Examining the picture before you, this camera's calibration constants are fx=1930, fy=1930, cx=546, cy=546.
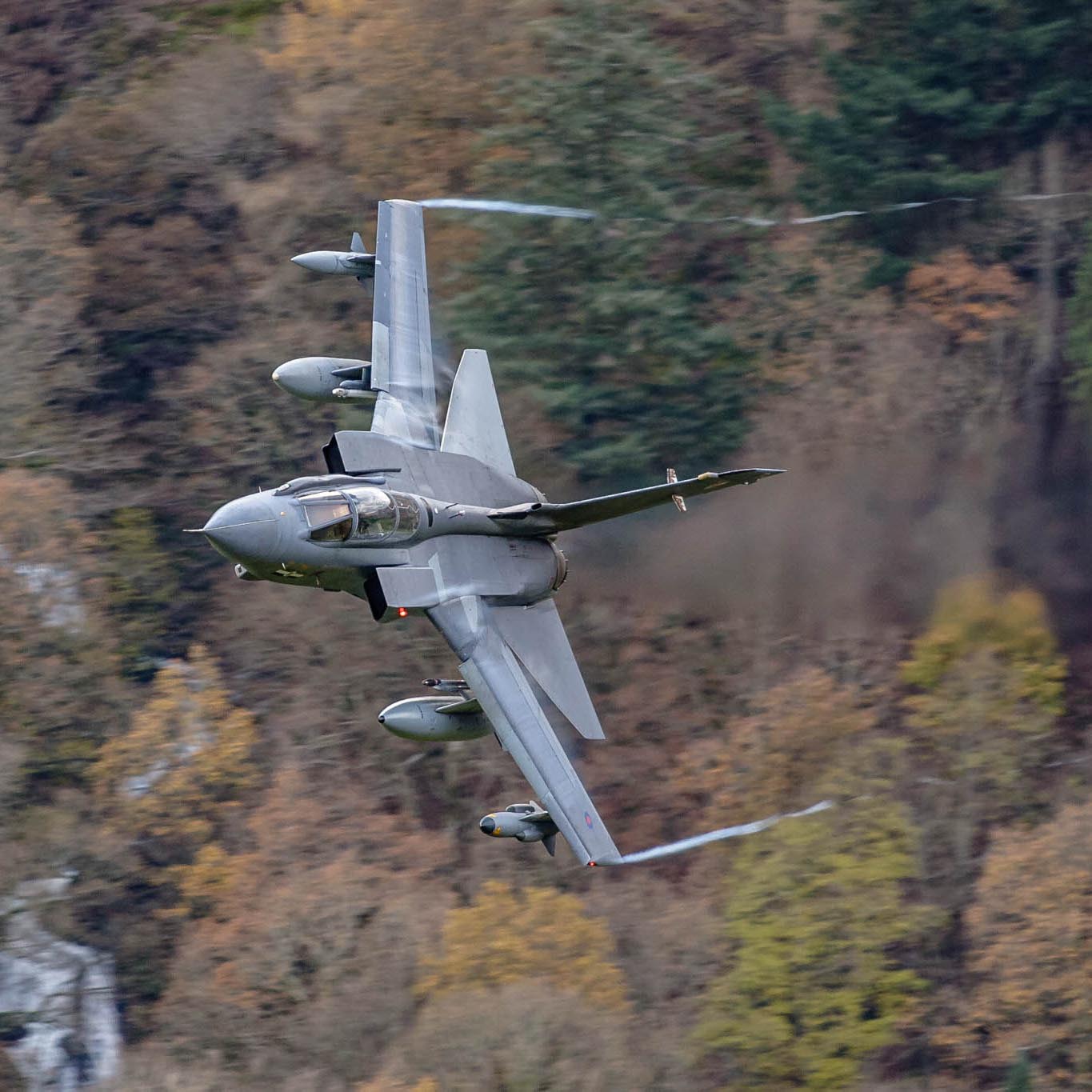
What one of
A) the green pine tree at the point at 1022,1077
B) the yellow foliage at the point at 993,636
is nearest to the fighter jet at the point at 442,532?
the green pine tree at the point at 1022,1077

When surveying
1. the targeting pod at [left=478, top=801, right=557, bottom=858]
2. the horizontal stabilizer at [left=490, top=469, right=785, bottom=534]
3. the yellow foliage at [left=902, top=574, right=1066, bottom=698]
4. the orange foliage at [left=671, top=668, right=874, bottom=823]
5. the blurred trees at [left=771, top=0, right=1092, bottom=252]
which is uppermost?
the blurred trees at [left=771, top=0, right=1092, bottom=252]

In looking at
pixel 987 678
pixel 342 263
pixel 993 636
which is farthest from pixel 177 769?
pixel 993 636

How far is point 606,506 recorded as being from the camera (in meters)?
25.2

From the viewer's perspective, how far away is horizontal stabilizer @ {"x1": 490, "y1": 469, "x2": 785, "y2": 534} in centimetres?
2412

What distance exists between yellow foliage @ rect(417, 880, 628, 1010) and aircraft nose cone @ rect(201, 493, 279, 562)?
522 inches

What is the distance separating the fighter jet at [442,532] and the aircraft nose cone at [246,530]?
0.9 inches

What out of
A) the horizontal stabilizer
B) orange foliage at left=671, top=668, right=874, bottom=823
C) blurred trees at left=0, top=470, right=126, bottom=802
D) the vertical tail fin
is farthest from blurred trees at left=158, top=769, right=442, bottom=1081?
the horizontal stabilizer

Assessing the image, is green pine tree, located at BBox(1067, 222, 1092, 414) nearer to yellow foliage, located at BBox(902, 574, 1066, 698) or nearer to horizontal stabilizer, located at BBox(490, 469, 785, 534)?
yellow foliage, located at BBox(902, 574, 1066, 698)

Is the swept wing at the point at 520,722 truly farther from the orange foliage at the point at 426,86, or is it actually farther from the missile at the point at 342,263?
the orange foliage at the point at 426,86

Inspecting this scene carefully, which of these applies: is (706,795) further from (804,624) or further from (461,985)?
(461,985)

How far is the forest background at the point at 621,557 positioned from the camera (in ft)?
116

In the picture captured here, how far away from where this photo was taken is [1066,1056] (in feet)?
115

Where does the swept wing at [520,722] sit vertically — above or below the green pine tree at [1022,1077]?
above

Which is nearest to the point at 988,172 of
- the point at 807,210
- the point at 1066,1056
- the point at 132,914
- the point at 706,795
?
the point at 807,210
